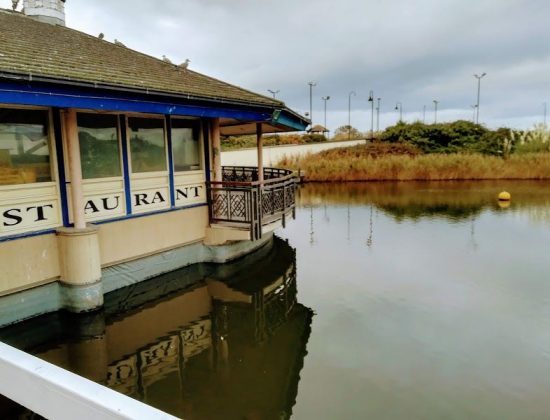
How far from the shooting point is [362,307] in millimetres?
6875

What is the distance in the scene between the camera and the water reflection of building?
4.43m

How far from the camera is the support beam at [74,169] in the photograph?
20.3 feet

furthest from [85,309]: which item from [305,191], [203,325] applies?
[305,191]

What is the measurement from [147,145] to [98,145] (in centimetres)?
106

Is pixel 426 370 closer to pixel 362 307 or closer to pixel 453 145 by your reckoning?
pixel 362 307

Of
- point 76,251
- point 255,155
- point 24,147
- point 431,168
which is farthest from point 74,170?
point 255,155

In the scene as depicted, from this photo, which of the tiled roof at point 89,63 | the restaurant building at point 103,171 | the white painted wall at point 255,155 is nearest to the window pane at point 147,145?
the restaurant building at point 103,171

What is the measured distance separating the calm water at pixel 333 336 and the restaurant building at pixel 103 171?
0.64 meters

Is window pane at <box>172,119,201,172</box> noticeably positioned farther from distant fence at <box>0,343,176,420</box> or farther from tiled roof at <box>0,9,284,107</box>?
distant fence at <box>0,343,176,420</box>

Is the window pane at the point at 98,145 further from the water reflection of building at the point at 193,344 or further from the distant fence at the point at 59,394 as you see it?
the distant fence at the point at 59,394

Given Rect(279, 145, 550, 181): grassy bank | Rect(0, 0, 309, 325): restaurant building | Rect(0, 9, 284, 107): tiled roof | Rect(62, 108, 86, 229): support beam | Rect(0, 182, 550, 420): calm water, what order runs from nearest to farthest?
Rect(0, 182, 550, 420): calm water < Rect(0, 9, 284, 107): tiled roof < Rect(0, 0, 309, 325): restaurant building < Rect(62, 108, 86, 229): support beam < Rect(279, 145, 550, 181): grassy bank

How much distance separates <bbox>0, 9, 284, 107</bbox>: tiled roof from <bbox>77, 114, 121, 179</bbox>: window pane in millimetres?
992

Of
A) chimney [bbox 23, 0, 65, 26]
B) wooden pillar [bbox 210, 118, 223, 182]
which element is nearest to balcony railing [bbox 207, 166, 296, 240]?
wooden pillar [bbox 210, 118, 223, 182]

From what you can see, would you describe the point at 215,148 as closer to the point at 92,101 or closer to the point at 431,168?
the point at 92,101
